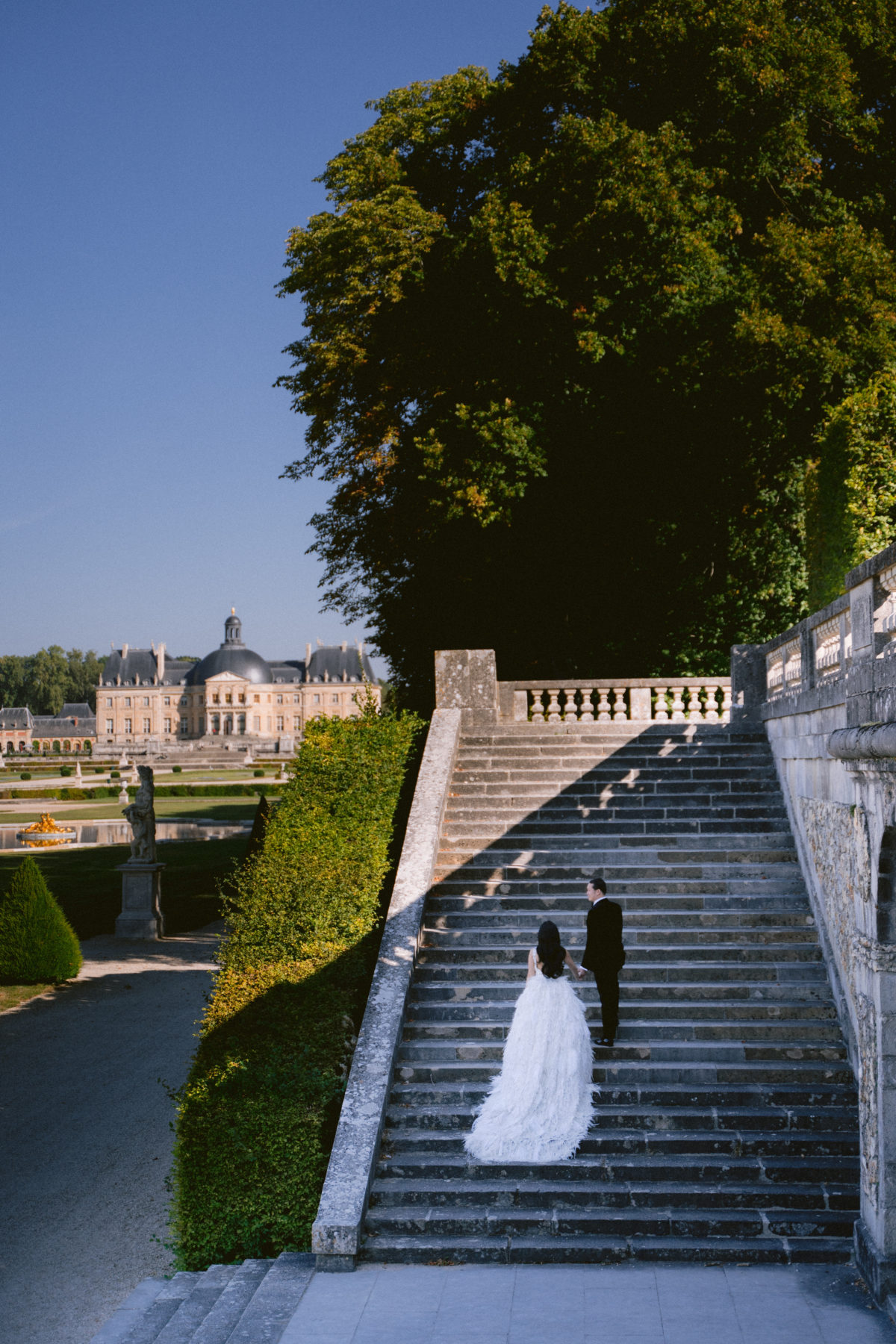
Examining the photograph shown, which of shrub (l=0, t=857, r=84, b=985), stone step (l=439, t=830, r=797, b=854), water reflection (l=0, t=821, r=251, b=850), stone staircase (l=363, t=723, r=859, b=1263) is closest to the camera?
stone staircase (l=363, t=723, r=859, b=1263)

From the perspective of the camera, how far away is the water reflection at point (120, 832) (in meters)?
41.4

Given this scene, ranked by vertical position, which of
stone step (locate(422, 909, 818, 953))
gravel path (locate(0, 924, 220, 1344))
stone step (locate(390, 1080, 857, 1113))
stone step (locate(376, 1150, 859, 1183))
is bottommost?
gravel path (locate(0, 924, 220, 1344))

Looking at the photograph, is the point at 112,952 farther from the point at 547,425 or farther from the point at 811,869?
the point at 811,869

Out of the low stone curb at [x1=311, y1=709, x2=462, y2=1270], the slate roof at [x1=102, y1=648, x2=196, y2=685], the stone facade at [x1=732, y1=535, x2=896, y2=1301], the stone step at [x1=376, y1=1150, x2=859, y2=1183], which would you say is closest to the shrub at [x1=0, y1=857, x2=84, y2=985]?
the low stone curb at [x1=311, y1=709, x2=462, y2=1270]

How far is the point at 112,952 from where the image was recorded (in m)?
22.2

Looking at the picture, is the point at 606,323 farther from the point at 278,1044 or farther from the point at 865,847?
the point at 278,1044

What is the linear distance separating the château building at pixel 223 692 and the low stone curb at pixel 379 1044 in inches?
5252

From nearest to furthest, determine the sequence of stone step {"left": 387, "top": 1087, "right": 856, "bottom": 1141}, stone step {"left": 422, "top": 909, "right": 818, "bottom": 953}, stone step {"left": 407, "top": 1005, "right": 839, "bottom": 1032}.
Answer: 1. stone step {"left": 387, "top": 1087, "right": 856, "bottom": 1141}
2. stone step {"left": 407, "top": 1005, "right": 839, "bottom": 1032}
3. stone step {"left": 422, "top": 909, "right": 818, "bottom": 953}

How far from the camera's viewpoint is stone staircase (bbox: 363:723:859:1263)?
26.8ft

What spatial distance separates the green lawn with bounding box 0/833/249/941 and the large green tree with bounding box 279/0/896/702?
7972 millimetres

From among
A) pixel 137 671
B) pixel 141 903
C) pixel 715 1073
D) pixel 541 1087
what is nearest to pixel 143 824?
pixel 141 903

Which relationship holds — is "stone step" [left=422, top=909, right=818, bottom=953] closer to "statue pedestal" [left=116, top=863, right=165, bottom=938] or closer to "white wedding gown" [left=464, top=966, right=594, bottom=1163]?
"white wedding gown" [left=464, top=966, right=594, bottom=1163]

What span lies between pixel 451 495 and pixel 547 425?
2.39 m

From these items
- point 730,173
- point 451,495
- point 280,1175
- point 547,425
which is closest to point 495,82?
point 730,173
